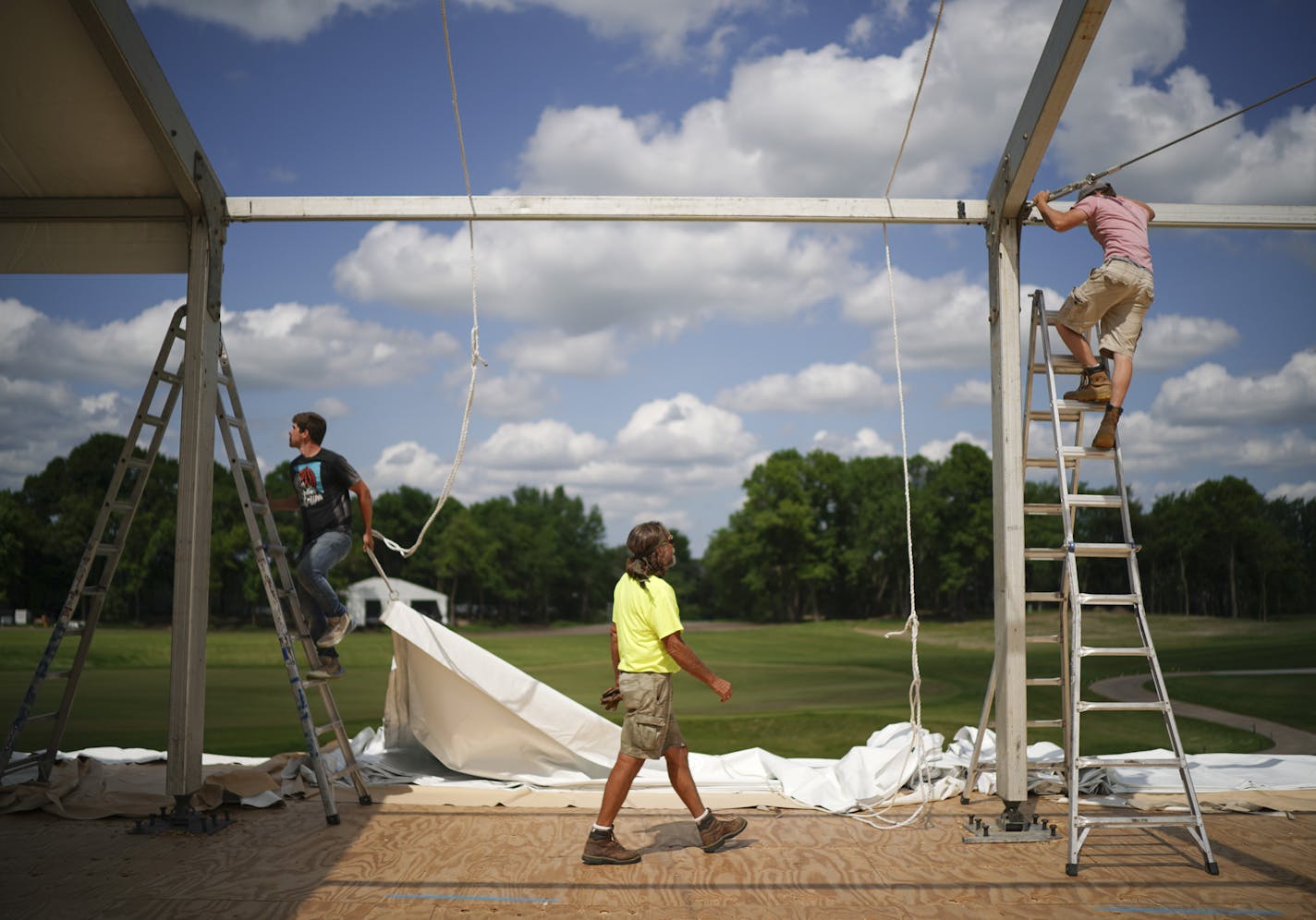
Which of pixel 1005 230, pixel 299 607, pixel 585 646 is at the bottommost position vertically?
pixel 585 646

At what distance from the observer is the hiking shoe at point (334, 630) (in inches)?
249

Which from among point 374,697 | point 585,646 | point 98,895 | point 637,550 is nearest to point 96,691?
point 374,697

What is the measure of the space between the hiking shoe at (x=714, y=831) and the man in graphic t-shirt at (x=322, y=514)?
8.28 ft

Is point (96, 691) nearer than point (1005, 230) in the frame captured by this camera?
No

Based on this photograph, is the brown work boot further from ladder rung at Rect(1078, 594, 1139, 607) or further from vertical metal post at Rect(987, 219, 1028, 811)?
ladder rung at Rect(1078, 594, 1139, 607)

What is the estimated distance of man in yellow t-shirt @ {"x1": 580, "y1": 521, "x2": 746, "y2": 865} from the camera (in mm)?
4910

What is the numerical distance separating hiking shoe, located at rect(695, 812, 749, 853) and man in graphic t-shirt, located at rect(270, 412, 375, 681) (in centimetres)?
252

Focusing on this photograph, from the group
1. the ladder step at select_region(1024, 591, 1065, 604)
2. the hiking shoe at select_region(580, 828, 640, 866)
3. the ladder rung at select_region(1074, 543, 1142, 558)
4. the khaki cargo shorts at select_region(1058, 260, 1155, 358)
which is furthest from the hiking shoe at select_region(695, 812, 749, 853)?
the khaki cargo shorts at select_region(1058, 260, 1155, 358)

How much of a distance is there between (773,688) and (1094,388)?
1215cm

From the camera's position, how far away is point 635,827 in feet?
19.0

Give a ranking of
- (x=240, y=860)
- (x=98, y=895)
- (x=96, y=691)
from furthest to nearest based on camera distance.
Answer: (x=96, y=691), (x=240, y=860), (x=98, y=895)

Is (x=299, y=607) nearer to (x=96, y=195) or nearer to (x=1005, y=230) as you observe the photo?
(x=96, y=195)

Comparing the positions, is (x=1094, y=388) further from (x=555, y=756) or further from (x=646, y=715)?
(x=555, y=756)

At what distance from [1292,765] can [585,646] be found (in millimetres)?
25741
